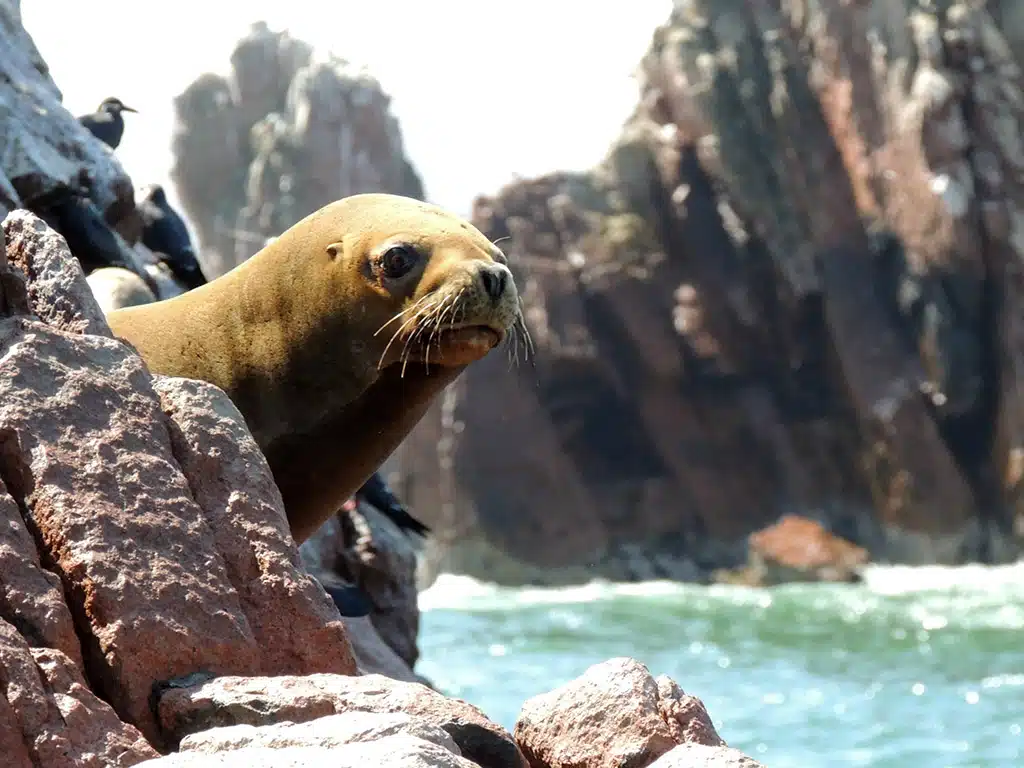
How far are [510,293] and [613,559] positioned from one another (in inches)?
1347

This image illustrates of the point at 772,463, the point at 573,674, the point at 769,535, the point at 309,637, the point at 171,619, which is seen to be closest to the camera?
the point at 171,619

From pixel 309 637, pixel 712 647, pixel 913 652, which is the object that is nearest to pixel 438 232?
pixel 309 637

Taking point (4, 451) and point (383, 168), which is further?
point (383, 168)

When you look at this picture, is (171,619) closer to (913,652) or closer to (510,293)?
(510,293)

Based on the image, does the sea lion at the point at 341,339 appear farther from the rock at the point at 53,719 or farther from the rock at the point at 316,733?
the rock at the point at 316,733

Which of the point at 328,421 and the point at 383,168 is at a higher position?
the point at 383,168

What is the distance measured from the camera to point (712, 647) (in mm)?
18625

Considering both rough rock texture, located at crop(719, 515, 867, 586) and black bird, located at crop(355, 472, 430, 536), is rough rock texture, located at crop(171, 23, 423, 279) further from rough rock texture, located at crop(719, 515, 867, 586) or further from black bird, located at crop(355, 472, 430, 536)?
black bird, located at crop(355, 472, 430, 536)

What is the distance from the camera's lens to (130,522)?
9.93 ft

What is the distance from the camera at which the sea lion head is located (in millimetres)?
4383

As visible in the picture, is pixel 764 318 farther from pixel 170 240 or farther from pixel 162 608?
pixel 162 608

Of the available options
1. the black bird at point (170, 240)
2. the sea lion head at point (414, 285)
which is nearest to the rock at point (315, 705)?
the sea lion head at point (414, 285)

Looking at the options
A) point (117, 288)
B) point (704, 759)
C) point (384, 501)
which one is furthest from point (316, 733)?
point (384, 501)

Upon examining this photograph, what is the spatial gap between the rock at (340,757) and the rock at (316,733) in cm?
8
